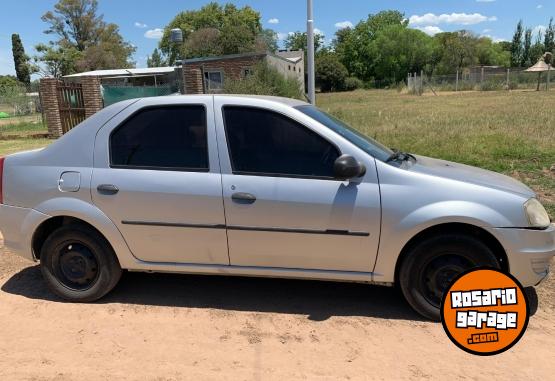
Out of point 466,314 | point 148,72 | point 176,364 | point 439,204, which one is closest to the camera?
point 466,314

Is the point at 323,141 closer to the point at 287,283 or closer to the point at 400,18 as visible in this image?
the point at 287,283

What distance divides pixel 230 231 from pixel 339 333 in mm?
1108

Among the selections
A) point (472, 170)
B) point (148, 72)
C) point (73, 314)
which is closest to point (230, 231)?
point (73, 314)

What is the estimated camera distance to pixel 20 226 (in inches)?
164

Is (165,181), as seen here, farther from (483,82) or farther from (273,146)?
(483,82)

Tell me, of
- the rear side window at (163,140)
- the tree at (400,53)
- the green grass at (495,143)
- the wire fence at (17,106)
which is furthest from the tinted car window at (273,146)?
the tree at (400,53)

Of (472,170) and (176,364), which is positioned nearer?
(176,364)

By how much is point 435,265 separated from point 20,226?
3.38 m

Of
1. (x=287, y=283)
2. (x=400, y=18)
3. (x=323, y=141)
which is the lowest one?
(x=287, y=283)

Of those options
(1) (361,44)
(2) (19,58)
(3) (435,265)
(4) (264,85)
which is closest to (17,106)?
(4) (264,85)

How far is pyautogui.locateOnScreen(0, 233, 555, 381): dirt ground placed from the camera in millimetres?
3146

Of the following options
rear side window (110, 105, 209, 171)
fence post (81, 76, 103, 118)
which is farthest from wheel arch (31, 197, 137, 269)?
fence post (81, 76, 103, 118)

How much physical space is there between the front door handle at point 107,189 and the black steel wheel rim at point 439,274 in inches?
96.3

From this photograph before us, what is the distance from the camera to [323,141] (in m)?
3.73
